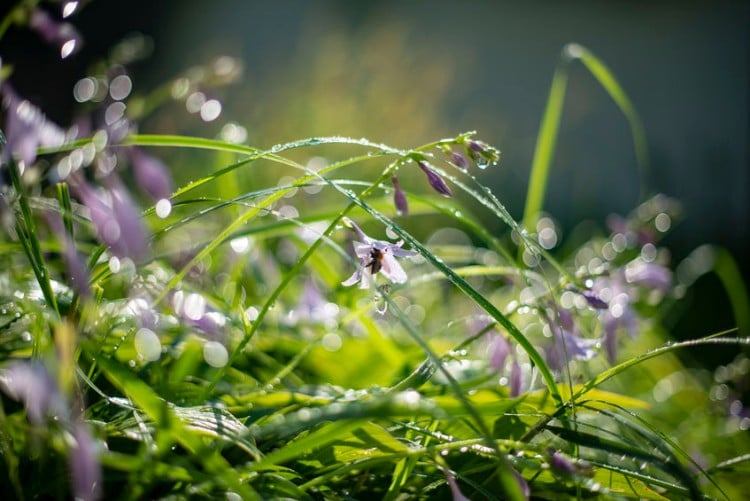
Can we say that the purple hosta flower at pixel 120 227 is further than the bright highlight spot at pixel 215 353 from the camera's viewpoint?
No

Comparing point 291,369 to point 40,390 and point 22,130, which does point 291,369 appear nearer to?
point 22,130

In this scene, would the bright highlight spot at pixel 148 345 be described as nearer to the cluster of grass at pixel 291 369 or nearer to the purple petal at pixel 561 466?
the cluster of grass at pixel 291 369

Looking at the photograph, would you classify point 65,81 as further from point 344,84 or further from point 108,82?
point 108,82

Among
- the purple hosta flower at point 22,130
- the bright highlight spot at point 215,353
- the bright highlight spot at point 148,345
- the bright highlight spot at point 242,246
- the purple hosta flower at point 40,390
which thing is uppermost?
the purple hosta flower at point 22,130

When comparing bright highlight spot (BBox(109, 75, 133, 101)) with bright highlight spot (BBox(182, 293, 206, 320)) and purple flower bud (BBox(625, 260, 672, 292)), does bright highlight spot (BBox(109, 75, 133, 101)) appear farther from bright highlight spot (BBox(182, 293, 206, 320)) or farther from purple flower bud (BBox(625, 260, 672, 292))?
purple flower bud (BBox(625, 260, 672, 292))

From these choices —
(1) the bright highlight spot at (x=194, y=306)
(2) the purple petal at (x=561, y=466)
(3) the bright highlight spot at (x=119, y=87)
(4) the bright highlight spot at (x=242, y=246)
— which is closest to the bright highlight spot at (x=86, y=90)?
(3) the bright highlight spot at (x=119, y=87)

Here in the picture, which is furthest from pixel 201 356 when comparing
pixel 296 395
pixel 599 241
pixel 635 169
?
pixel 635 169

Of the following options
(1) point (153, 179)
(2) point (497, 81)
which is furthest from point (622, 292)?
(2) point (497, 81)
